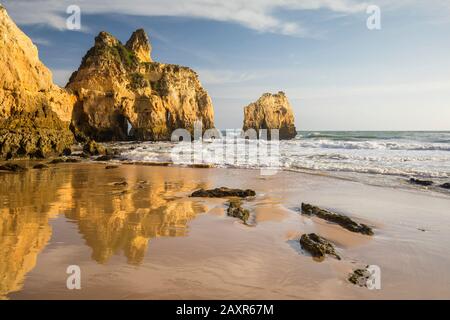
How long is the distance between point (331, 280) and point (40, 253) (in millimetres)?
3572

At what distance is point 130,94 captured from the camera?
45.2m

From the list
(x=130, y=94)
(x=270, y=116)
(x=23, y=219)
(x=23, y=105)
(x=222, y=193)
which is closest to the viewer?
(x=23, y=219)

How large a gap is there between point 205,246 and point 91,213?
296 cm

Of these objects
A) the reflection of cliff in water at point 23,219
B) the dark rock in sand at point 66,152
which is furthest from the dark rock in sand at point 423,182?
the dark rock in sand at point 66,152

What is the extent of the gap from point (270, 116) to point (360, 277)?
6909 cm

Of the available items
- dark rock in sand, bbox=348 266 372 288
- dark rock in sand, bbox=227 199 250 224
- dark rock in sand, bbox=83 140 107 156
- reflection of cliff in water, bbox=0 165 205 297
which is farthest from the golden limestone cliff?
dark rock in sand, bbox=348 266 372 288

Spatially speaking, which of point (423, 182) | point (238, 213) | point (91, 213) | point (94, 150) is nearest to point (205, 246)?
point (238, 213)

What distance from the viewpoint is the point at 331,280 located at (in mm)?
3654

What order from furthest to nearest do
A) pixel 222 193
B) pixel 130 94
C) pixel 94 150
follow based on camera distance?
pixel 130 94
pixel 94 150
pixel 222 193

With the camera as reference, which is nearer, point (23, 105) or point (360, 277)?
point (360, 277)

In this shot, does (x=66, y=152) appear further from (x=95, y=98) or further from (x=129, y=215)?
(x=95, y=98)

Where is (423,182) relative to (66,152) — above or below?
below

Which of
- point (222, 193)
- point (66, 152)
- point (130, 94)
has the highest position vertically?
point (130, 94)
